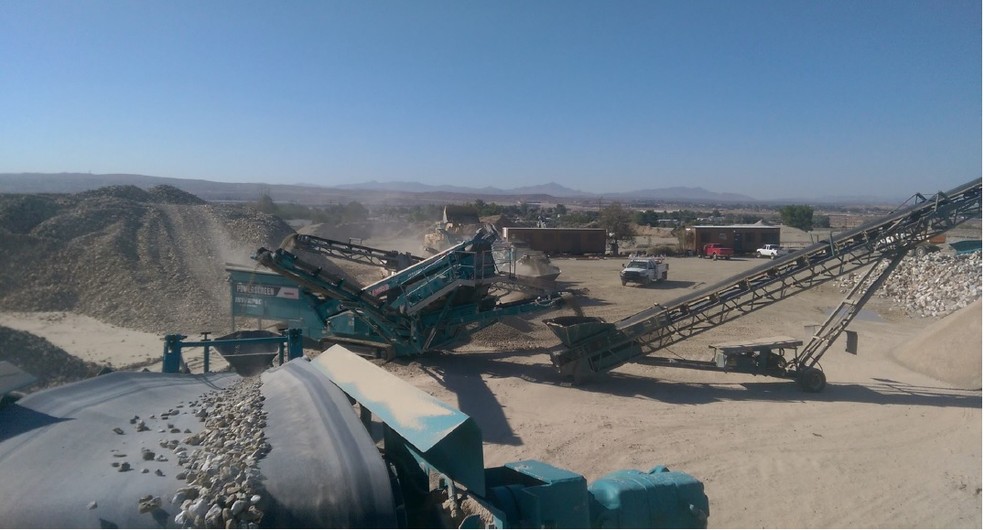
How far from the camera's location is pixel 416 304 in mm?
13117

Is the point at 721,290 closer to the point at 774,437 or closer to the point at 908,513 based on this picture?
the point at 774,437

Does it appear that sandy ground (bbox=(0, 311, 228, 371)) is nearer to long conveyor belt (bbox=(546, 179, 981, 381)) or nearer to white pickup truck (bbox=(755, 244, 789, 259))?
long conveyor belt (bbox=(546, 179, 981, 381))

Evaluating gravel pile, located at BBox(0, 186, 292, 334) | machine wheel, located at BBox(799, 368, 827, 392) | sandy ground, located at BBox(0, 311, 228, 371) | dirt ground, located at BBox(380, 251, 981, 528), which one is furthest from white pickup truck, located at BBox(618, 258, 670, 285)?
sandy ground, located at BBox(0, 311, 228, 371)

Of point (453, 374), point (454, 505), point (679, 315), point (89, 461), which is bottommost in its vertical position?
point (453, 374)

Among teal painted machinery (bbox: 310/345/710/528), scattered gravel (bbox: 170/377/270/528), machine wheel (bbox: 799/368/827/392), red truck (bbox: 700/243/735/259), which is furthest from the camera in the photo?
red truck (bbox: 700/243/735/259)

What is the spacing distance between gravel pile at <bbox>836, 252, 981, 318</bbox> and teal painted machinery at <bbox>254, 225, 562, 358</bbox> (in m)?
16.1

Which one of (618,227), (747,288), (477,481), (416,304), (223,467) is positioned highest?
(223,467)

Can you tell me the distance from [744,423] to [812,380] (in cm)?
291

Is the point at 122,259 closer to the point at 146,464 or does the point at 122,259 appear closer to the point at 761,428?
the point at 761,428

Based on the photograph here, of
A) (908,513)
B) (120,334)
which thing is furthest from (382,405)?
(120,334)

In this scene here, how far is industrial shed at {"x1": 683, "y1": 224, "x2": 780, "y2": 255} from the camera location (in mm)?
47844

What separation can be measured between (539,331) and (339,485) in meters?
15.2

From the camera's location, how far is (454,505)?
293 centimetres

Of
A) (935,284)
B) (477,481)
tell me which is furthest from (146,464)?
(935,284)
